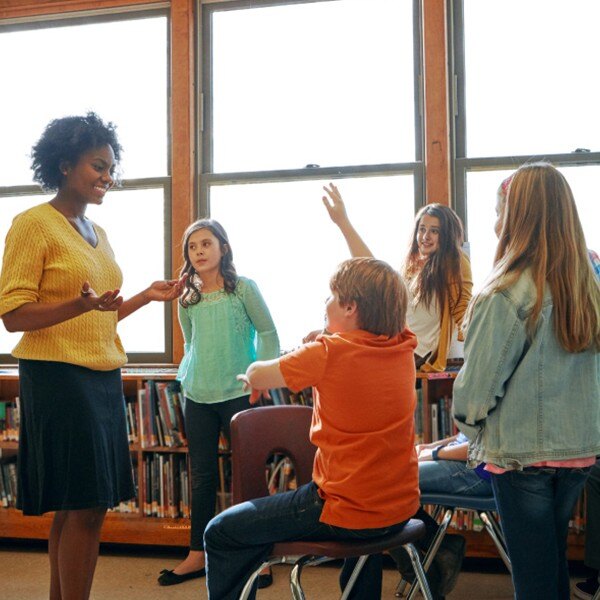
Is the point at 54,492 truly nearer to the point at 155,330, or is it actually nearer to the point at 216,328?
the point at 216,328

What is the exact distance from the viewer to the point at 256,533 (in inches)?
66.7

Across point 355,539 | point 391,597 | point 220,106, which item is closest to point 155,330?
point 220,106

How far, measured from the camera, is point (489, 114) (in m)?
3.62

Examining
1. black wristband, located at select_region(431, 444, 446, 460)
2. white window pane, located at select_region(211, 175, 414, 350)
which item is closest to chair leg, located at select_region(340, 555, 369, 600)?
black wristband, located at select_region(431, 444, 446, 460)

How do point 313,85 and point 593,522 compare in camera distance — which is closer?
point 593,522

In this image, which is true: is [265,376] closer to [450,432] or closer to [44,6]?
[450,432]

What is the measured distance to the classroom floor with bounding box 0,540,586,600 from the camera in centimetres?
279

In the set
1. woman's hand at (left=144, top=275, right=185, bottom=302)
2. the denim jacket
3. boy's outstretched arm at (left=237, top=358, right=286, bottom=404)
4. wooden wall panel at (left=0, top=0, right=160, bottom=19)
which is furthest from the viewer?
wooden wall panel at (left=0, top=0, right=160, bottom=19)

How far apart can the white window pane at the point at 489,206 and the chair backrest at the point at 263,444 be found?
169 centimetres

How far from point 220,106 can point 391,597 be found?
256cm

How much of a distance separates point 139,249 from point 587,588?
2.64 m

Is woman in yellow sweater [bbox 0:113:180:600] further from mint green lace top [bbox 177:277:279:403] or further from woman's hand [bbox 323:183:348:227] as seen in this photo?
woman's hand [bbox 323:183:348:227]

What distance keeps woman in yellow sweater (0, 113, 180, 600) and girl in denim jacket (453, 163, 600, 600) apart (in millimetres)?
940

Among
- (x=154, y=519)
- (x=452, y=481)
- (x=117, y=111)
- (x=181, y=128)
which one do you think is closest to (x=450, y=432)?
(x=452, y=481)
